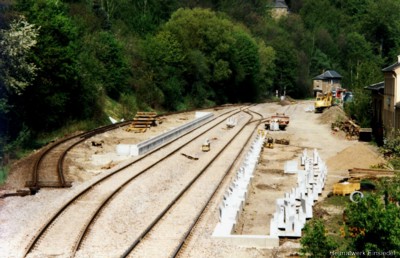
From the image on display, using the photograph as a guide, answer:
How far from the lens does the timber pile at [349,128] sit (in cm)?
4103

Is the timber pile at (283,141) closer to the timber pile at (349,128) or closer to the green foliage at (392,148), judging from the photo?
the timber pile at (349,128)

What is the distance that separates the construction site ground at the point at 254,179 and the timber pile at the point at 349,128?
0.70m

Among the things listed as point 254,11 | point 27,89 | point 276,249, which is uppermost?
point 254,11

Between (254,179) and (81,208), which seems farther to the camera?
(254,179)

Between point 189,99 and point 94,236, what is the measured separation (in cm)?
5474

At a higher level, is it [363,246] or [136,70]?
[136,70]

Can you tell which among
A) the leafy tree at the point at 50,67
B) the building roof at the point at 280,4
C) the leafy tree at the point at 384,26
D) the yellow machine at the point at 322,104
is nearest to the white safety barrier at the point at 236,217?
the leafy tree at the point at 50,67

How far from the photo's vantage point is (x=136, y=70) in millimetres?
60125

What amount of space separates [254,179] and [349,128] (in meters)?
20.6

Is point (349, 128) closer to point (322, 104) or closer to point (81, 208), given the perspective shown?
point (322, 104)

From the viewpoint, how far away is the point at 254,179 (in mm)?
25000

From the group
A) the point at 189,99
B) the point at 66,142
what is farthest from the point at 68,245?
the point at 189,99

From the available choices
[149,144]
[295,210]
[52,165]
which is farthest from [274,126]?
[295,210]

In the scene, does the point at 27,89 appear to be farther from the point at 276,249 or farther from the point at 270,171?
the point at 276,249
